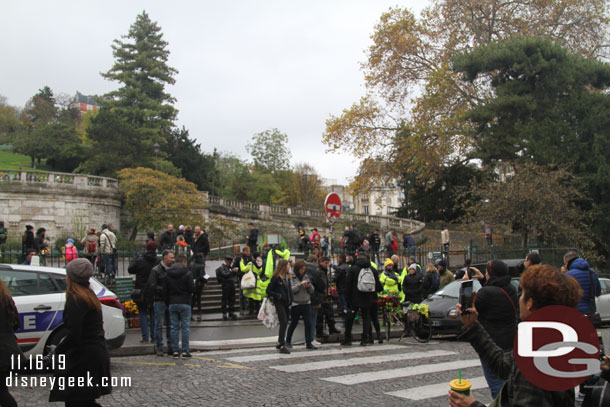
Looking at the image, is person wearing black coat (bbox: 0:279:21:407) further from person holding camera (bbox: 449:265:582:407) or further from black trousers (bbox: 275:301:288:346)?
black trousers (bbox: 275:301:288:346)

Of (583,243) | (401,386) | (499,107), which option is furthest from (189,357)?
(499,107)

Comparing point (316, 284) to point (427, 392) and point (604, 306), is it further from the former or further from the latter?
point (604, 306)

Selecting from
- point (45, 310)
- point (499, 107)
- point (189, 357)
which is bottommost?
point (189, 357)

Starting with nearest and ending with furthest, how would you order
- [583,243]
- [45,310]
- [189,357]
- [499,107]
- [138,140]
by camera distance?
[45,310]
[189,357]
[583,243]
[499,107]
[138,140]

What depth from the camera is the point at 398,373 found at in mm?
8688

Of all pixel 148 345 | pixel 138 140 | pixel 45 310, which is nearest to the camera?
pixel 45 310

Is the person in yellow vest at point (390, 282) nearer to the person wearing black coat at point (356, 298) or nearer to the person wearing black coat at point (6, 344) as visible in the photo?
the person wearing black coat at point (356, 298)

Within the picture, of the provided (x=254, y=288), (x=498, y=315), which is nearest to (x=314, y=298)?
(x=254, y=288)

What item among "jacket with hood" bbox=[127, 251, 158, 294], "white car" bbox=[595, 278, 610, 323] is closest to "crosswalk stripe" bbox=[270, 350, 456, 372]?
"jacket with hood" bbox=[127, 251, 158, 294]

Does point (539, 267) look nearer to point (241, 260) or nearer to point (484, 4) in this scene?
point (241, 260)

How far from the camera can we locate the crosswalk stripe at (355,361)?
359 inches

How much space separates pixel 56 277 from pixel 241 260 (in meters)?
6.41

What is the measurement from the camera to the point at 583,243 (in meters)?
26.7

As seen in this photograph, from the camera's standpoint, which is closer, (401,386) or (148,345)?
(401,386)
